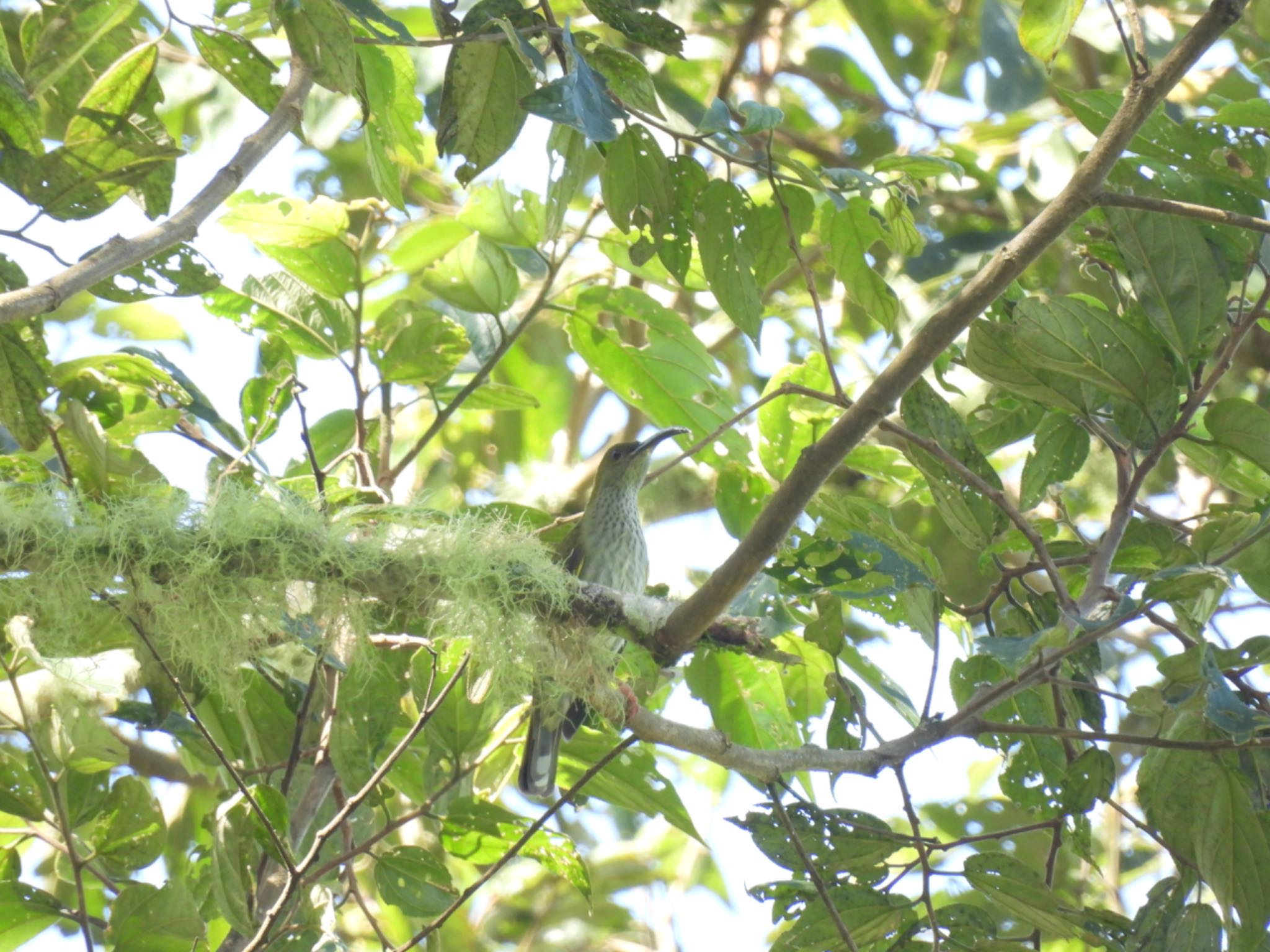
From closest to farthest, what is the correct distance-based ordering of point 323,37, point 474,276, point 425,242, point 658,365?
point 323,37
point 474,276
point 658,365
point 425,242

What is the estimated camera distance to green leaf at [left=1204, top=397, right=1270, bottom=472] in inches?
91.4

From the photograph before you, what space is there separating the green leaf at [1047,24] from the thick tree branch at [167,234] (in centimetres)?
135

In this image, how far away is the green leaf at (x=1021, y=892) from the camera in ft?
8.00

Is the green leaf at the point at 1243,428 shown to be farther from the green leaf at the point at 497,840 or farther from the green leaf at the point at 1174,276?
the green leaf at the point at 497,840

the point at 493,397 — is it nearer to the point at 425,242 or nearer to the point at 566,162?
the point at 566,162

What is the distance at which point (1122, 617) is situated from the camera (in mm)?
2049

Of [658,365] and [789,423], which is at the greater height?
[658,365]

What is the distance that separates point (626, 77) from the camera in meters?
2.31

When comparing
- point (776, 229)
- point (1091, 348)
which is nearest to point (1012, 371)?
point (1091, 348)

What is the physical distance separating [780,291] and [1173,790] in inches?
147

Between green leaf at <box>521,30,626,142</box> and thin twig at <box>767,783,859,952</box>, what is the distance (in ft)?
4.62

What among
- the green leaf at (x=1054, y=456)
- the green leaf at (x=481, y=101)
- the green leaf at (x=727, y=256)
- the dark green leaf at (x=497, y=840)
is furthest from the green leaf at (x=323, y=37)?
the green leaf at (x=1054, y=456)

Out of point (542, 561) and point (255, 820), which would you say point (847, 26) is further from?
point (255, 820)

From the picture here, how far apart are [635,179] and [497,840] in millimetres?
1566
